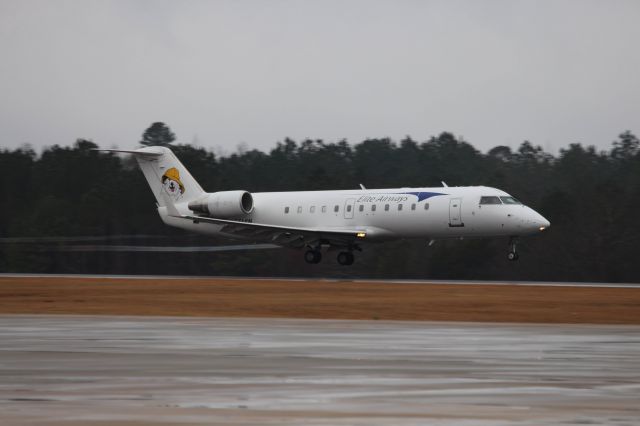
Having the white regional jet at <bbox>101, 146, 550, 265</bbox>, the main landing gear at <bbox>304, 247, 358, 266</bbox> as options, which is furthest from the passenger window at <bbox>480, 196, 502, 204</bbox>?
the main landing gear at <bbox>304, 247, 358, 266</bbox>

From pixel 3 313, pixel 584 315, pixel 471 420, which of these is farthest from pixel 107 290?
pixel 471 420

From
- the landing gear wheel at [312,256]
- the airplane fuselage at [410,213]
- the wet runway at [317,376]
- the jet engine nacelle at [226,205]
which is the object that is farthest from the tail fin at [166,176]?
the wet runway at [317,376]

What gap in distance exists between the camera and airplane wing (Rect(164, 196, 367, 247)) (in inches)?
1893

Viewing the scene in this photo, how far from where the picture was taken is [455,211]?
45.0 metres

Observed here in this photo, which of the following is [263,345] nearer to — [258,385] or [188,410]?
[258,385]

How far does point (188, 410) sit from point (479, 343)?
8.10 metres

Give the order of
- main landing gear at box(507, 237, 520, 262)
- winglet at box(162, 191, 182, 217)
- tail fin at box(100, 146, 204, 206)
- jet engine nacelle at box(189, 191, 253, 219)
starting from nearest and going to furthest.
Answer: main landing gear at box(507, 237, 520, 262), jet engine nacelle at box(189, 191, 253, 219), winglet at box(162, 191, 182, 217), tail fin at box(100, 146, 204, 206)

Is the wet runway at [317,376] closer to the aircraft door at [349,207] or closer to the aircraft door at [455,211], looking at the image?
the aircraft door at [455,211]

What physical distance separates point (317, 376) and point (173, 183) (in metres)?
42.5

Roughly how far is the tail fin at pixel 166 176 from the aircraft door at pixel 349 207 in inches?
359

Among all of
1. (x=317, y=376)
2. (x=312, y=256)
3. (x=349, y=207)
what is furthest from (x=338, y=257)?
(x=317, y=376)

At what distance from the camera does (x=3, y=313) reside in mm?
26828

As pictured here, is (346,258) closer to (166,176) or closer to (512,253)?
(512,253)

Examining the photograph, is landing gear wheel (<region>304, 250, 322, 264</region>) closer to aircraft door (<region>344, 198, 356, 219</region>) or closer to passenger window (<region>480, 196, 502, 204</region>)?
aircraft door (<region>344, 198, 356, 219</region>)
